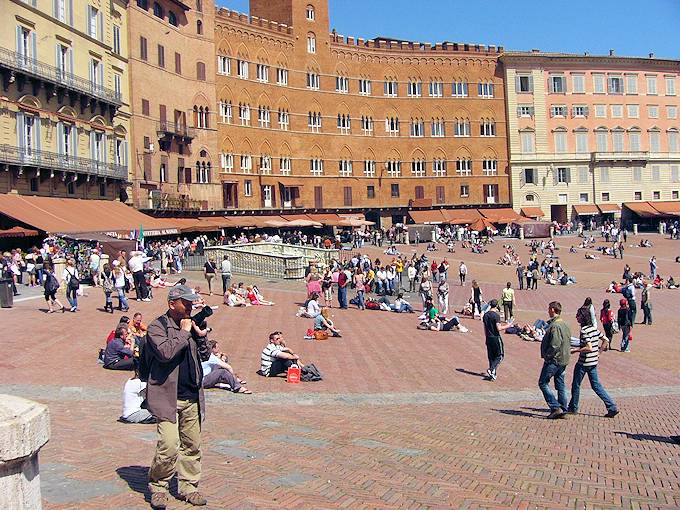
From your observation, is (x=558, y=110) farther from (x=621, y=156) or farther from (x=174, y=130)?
(x=174, y=130)

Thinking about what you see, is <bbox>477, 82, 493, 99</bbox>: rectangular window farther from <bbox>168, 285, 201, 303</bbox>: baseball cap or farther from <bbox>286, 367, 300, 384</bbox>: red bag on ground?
<bbox>168, 285, 201, 303</bbox>: baseball cap

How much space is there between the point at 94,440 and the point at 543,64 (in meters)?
72.8

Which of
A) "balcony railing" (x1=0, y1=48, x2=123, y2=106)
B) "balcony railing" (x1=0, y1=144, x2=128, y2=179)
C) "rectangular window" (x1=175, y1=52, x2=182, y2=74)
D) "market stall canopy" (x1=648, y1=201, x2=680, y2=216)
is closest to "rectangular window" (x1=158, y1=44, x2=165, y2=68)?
"rectangular window" (x1=175, y1=52, x2=182, y2=74)

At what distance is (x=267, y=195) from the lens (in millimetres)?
64750

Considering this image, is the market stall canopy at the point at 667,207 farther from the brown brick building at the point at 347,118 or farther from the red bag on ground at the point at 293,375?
the red bag on ground at the point at 293,375

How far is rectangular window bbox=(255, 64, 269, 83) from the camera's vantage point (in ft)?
210

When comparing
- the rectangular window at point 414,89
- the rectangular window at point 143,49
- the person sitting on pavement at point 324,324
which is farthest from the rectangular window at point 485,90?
the person sitting on pavement at point 324,324

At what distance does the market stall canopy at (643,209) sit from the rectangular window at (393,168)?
22.5 m

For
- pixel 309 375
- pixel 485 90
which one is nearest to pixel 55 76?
pixel 309 375

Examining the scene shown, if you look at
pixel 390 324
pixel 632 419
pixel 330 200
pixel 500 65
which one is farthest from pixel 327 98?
pixel 632 419

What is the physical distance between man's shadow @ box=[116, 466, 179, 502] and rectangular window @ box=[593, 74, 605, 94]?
7580 cm

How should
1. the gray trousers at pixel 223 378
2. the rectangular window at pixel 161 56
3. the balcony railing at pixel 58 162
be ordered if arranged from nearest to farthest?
the gray trousers at pixel 223 378
the balcony railing at pixel 58 162
the rectangular window at pixel 161 56

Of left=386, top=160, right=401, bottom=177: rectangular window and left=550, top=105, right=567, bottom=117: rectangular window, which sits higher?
left=550, top=105, right=567, bottom=117: rectangular window

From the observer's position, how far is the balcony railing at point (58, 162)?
35.5 m
